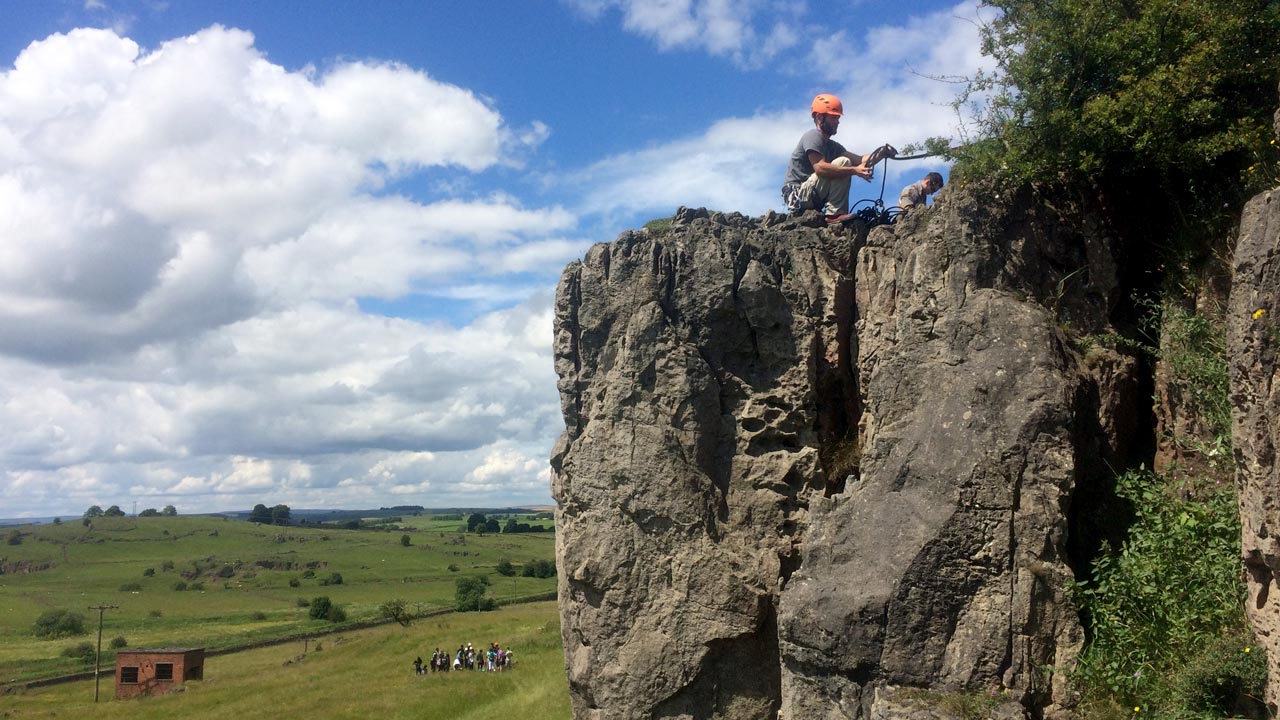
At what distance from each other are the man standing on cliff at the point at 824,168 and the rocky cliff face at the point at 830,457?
71 centimetres

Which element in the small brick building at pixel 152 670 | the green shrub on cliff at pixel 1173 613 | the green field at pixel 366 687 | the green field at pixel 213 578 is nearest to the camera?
the green shrub on cliff at pixel 1173 613

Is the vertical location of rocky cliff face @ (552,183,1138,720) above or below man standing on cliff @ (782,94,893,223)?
below

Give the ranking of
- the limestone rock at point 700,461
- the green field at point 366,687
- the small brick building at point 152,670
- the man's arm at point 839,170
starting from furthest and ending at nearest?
the small brick building at point 152,670
the green field at point 366,687
the man's arm at point 839,170
the limestone rock at point 700,461

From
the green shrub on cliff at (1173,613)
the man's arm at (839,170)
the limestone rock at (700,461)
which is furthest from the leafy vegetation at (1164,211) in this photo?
the limestone rock at (700,461)

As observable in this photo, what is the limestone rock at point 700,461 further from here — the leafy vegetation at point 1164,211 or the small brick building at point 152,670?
the small brick building at point 152,670

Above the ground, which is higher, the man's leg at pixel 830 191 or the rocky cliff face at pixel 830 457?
the man's leg at pixel 830 191

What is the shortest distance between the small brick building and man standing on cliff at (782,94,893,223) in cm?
4656

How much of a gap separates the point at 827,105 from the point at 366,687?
3325cm

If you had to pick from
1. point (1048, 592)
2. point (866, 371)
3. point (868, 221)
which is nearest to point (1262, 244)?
point (1048, 592)

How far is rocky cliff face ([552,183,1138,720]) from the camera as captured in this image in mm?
10297

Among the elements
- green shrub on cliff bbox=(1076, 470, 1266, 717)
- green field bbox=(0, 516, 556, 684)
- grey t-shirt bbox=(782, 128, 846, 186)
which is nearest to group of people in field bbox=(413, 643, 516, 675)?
grey t-shirt bbox=(782, 128, 846, 186)

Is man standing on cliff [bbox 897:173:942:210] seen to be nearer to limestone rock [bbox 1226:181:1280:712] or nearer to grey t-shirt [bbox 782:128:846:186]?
grey t-shirt [bbox 782:128:846:186]

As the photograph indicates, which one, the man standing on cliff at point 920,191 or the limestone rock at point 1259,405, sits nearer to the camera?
the limestone rock at point 1259,405

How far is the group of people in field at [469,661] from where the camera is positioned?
3997 centimetres
